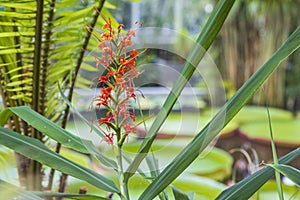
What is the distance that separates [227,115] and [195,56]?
0.14ft

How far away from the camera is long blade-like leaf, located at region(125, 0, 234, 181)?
254 millimetres

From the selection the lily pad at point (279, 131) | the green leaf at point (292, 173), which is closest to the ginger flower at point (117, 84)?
the green leaf at point (292, 173)

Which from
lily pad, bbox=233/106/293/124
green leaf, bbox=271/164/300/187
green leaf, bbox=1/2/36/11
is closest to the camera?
green leaf, bbox=271/164/300/187

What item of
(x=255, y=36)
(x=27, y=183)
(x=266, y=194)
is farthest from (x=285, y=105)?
(x=27, y=183)

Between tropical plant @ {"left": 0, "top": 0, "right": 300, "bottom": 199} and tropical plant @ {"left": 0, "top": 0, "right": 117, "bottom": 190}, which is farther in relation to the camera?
tropical plant @ {"left": 0, "top": 0, "right": 117, "bottom": 190}

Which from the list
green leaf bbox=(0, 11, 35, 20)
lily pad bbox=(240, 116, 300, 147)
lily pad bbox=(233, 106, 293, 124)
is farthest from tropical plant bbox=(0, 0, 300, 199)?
lily pad bbox=(233, 106, 293, 124)

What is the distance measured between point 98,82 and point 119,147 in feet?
0.15

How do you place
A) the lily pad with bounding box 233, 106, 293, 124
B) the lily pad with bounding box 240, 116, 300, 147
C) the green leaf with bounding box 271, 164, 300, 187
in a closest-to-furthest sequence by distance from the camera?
1. the green leaf with bounding box 271, 164, 300, 187
2. the lily pad with bounding box 240, 116, 300, 147
3. the lily pad with bounding box 233, 106, 293, 124

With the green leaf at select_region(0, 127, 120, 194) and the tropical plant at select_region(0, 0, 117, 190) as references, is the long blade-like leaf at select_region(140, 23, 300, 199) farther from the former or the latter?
the tropical plant at select_region(0, 0, 117, 190)

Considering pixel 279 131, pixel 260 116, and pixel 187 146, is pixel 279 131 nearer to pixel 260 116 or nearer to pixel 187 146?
pixel 260 116

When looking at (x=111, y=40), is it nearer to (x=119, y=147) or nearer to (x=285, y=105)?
(x=119, y=147)

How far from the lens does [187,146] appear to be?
266mm

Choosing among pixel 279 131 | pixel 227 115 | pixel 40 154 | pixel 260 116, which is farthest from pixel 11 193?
pixel 260 116

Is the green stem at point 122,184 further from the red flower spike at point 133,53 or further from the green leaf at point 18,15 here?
Result: the green leaf at point 18,15
